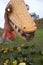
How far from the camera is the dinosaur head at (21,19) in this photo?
22.7ft

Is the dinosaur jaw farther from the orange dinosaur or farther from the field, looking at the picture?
the field

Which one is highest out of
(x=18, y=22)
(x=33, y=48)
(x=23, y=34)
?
(x=18, y=22)

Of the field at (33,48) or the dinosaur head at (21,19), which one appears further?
the dinosaur head at (21,19)

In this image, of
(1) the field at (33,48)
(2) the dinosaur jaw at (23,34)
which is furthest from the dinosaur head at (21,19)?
(1) the field at (33,48)

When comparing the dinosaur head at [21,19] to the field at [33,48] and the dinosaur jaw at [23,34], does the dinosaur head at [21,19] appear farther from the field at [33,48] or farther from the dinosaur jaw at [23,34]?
the field at [33,48]

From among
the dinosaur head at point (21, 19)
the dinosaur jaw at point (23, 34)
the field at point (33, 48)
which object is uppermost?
the dinosaur head at point (21, 19)

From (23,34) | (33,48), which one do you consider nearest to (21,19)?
(23,34)

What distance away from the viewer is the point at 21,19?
700 centimetres

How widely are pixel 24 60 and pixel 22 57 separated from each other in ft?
0.67

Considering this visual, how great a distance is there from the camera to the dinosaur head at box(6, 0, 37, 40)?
6914 millimetres

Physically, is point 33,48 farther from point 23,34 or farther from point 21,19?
point 21,19

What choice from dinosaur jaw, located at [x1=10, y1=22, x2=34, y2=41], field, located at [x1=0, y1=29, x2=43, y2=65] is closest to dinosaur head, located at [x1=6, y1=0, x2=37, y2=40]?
dinosaur jaw, located at [x1=10, y1=22, x2=34, y2=41]

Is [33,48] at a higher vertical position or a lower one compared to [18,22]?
lower

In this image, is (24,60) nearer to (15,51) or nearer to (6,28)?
(15,51)
